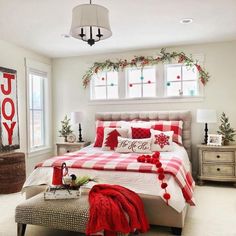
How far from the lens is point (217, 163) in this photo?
14.3 feet

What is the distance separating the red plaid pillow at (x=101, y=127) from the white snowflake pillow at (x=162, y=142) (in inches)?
36.6

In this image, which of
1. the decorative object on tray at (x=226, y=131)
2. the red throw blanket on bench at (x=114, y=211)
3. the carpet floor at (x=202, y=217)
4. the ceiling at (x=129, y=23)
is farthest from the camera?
the decorative object on tray at (x=226, y=131)

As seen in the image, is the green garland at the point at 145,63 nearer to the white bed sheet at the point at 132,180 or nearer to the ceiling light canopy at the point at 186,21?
the ceiling light canopy at the point at 186,21

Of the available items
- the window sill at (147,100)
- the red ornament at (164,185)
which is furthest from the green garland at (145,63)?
the red ornament at (164,185)

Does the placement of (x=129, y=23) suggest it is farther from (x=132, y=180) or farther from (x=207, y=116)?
(x=132, y=180)

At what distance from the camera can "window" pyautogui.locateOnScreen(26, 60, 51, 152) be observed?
5.10m

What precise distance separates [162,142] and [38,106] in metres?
2.87

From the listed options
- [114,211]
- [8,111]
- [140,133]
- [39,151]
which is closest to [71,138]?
[39,151]

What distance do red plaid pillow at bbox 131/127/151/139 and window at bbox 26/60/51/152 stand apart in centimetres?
212

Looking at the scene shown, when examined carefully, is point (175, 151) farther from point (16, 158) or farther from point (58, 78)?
point (58, 78)

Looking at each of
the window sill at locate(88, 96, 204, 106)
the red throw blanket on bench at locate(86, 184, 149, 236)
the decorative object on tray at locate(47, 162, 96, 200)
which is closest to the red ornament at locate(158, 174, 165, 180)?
the red throw blanket on bench at locate(86, 184, 149, 236)

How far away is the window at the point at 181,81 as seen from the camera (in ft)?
16.1

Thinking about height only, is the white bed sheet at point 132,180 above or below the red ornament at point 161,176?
below

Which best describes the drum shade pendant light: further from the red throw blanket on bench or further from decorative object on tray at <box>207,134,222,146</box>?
decorative object on tray at <box>207,134,222,146</box>
